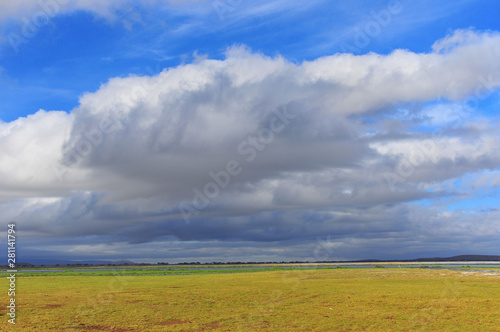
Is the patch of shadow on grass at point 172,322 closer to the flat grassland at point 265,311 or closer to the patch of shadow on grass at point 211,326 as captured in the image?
the flat grassland at point 265,311

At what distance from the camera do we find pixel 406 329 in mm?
27328

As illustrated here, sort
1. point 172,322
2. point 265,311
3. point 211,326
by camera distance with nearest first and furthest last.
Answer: point 211,326
point 172,322
point 265,311

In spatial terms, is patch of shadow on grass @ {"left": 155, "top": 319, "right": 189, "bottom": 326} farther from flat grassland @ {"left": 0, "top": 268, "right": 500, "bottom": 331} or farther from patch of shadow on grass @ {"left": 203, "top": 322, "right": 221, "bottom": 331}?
patch of shadow on grass @ {"left": 203, "top": 322, "right": 221, "bottom": 331}

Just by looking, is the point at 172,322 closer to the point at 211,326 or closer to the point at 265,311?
the point at 211,326

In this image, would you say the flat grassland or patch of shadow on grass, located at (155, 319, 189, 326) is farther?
patch of shadow on grass, located at (155, 319, 189, 326)

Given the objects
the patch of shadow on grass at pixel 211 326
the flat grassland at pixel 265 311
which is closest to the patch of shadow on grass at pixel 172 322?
the flat grassland at pixel 265 311

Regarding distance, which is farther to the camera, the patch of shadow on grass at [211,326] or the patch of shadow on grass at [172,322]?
the patch of shadow on grass at [172,322]

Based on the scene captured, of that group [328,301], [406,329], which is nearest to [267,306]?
[328,301]

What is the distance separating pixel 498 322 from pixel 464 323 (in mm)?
2416

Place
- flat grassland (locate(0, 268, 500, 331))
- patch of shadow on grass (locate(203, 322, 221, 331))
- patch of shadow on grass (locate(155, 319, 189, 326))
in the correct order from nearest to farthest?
patch of shadow on grass (locate(203, 322, 221, 331)), flat grassland (locate(0, 268, 500, 331)), patch of shadow on grass (locate(155, 319, 189, 326))

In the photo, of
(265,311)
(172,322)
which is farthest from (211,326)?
(265,311)

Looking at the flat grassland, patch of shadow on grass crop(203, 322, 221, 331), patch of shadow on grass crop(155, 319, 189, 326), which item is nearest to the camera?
patch of shadow on grass crop(203, 322, 221, 331)

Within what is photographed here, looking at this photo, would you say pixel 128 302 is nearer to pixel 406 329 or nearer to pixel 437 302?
pixel 406 329

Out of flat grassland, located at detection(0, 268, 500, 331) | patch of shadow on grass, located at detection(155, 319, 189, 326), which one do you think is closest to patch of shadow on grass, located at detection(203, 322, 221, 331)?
flat grassland, located at detection(0, 268, 500, 331)
